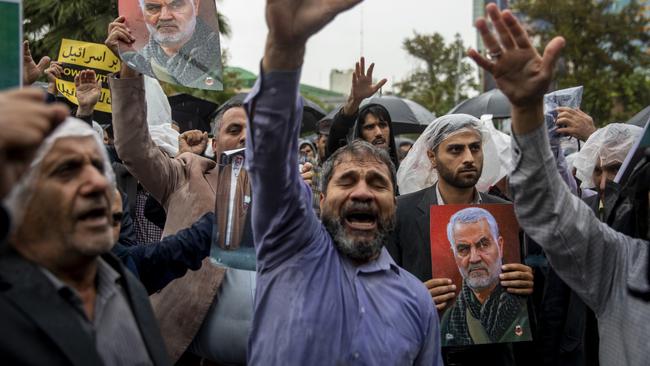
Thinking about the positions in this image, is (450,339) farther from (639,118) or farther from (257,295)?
(639,118)

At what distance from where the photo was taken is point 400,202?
4082 mm

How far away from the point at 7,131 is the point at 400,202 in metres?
2.69

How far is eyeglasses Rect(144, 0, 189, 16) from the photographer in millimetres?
3766

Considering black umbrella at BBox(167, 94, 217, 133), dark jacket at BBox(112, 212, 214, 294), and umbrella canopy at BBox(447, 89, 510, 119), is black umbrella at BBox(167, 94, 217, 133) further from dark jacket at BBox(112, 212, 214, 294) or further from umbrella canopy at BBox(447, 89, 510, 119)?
dark jacket at BBox(112, 212, 214, 294)

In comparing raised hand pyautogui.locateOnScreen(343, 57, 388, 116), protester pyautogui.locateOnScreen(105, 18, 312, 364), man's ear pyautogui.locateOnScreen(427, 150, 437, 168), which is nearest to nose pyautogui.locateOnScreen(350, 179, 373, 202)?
protester pyautogui.locateOnScreen(105, 18, 312, 364)

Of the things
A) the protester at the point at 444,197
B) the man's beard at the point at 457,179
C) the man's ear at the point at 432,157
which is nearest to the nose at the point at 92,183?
the protester at the point at 444,197

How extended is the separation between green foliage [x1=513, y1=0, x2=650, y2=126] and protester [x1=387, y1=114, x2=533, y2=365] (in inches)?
714

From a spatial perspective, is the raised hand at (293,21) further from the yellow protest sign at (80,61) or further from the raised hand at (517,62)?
the yellow protest sign at (80,61)

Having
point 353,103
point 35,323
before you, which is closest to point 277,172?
point 35,323

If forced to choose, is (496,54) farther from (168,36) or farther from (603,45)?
(603,45)

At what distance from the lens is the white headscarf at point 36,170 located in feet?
5.72

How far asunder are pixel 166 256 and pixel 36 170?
4.21ft

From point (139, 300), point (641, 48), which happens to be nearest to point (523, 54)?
point (139, 300)

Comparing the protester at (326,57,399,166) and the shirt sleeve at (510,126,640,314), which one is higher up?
the protester at (326,57,399,166)
